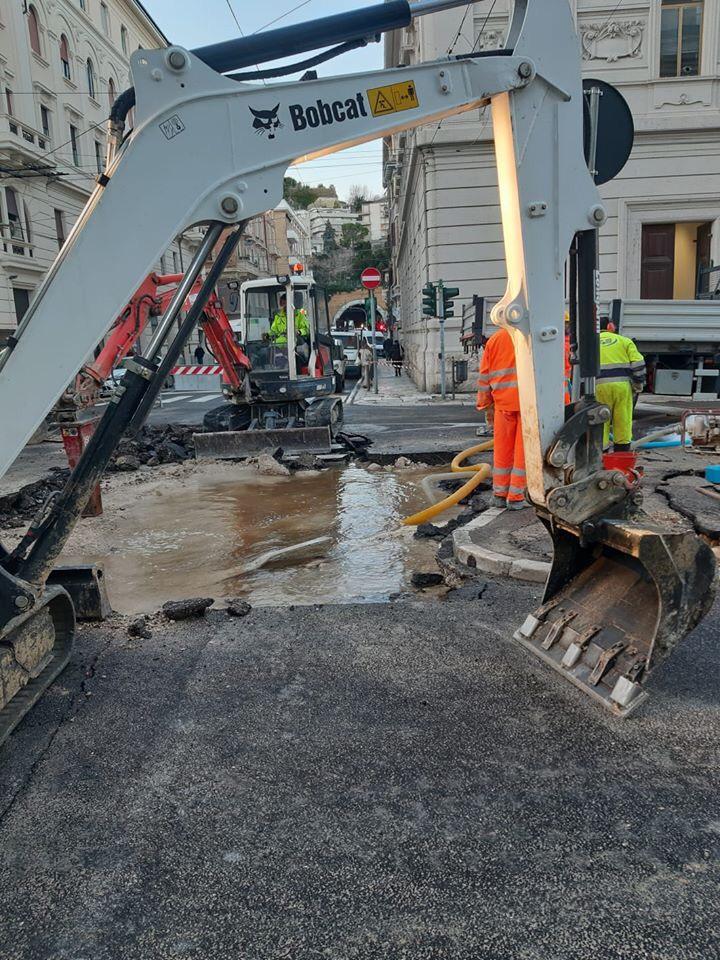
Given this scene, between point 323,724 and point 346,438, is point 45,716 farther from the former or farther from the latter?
point 346,438

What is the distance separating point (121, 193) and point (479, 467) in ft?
19.4

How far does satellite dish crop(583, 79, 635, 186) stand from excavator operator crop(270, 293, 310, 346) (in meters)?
9.64

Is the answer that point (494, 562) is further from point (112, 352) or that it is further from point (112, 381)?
point (112, 381)

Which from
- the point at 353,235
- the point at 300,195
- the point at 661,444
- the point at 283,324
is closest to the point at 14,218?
the point at 283,324

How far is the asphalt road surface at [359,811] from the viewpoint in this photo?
2.13 m

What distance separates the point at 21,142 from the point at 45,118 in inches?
173

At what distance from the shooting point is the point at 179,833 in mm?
2582

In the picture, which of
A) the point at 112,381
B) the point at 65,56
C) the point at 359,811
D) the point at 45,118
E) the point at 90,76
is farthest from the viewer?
the point at 90,76

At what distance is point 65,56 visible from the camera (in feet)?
116

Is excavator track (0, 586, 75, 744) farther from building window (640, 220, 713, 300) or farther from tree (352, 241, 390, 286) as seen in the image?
tree (352, 241, 390, 286)

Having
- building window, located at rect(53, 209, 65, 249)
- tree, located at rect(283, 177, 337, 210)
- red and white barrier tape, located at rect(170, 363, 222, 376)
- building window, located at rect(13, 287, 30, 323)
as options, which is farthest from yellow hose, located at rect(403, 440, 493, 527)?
tree, located at rect(283, 177, 337, 210)

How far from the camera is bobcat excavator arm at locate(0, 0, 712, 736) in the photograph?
300 cm

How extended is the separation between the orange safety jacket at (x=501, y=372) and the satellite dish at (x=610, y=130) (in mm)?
2713

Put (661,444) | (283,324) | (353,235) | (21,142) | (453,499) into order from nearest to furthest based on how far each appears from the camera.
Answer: (453,499) → (661,444) → (283,324) → (21,142) → (353,235)
